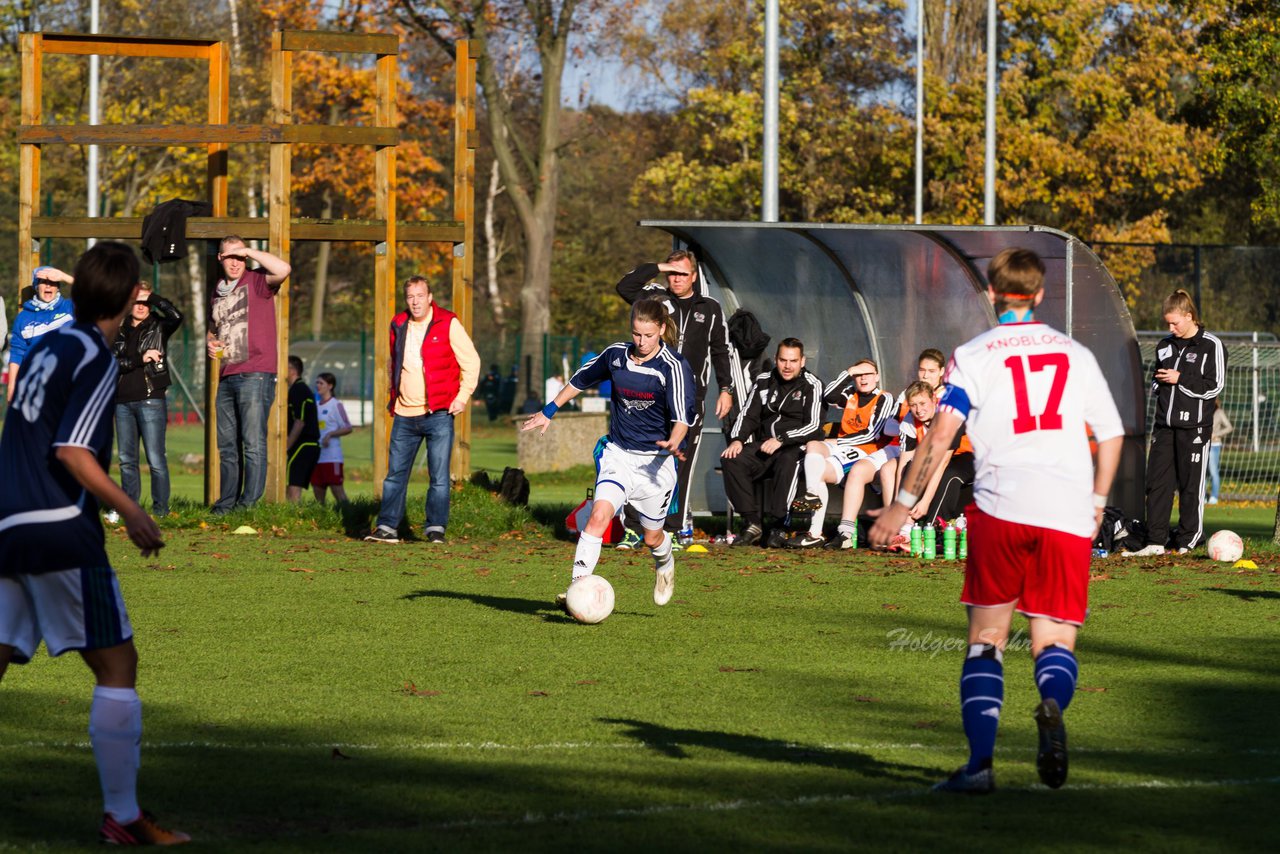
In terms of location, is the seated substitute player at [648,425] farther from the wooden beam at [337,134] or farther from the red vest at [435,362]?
the wooden beam at [337,134]

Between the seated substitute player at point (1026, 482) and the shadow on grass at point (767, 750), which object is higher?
the seated substitute player at point (1026, 482)

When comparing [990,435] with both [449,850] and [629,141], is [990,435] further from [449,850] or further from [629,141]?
[629,141]

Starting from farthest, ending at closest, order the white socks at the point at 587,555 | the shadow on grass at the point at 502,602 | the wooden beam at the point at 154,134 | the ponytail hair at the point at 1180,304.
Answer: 1. the wooden beam at the point at 154,134
2. the ponytail hair at the point at 1180,304
3. the shadow on grass at the point at 502,602
4. the white socks at the point at 587,555

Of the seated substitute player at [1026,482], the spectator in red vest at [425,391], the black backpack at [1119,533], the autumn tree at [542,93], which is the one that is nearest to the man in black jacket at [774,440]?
the spectator in red vest at [425,391]

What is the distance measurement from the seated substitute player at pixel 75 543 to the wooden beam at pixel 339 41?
1123 cm

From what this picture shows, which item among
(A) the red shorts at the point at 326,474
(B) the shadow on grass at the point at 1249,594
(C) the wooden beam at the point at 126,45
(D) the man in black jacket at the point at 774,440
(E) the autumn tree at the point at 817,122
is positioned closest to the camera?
(B) the shadow on grass at the point at 1249,594

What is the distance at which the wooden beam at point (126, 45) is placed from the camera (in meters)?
17.2

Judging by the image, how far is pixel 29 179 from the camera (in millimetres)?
16844

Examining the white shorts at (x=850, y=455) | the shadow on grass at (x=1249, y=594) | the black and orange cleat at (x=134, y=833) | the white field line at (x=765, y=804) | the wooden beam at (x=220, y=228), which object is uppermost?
the wooden beam at (x=220, y=228)

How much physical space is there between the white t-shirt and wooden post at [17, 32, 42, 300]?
340 centimetres

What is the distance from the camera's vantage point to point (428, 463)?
Result: 15.2 m

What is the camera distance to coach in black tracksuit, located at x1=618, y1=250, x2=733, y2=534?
15.0m

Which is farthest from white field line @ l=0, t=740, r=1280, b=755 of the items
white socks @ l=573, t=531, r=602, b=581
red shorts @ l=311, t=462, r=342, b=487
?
red shorts @ l=311, t=462, r=342, b=487

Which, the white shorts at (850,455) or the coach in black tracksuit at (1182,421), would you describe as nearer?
the coach in black tracksuit at (1182,421)
